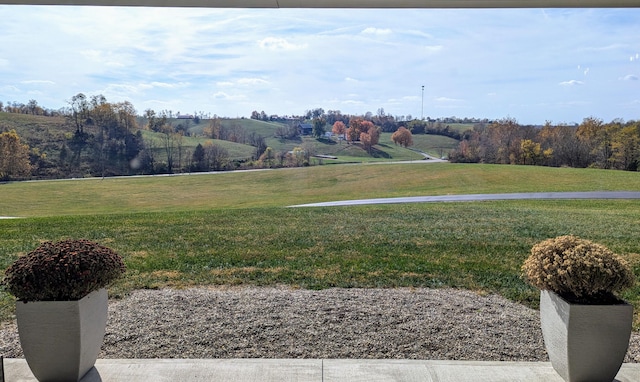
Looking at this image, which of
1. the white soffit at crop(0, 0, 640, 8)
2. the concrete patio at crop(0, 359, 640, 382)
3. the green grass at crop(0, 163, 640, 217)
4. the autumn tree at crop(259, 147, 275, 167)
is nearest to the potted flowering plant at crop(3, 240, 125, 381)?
the concrete patio at crop(0, 359, 640, 382)

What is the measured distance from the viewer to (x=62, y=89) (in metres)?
10.3

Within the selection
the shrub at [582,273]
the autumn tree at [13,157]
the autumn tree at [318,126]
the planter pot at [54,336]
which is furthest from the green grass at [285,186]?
the shrub at [582,273]

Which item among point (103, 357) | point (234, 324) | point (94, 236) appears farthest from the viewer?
point (94, 236)

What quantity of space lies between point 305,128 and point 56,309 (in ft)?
30.0

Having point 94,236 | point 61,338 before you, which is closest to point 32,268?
point 61,338

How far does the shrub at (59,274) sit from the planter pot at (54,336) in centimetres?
6

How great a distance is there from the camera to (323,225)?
1042 cm

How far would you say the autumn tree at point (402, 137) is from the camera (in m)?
11.3

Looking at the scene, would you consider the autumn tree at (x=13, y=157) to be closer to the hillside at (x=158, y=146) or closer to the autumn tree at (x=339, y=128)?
Result: the hillside at (x=158, y=146)

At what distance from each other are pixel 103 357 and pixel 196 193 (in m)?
9.02

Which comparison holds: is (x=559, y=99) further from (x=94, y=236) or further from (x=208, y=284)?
(x=94, y=236)

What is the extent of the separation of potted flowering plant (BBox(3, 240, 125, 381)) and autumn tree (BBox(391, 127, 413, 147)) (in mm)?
8938

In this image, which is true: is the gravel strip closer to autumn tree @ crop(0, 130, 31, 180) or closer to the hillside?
the hillside

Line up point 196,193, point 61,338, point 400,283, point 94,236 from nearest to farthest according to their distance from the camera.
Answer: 1. point 61,338
2. point 400,283
3. point 94,236
4. point 196,193
